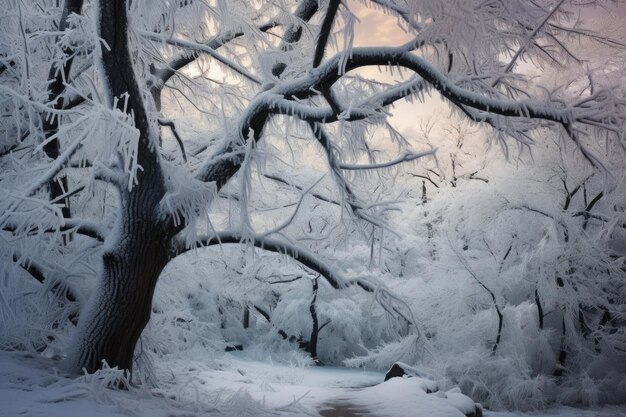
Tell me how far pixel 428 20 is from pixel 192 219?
236cm

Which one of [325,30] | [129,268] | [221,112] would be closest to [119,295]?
[129,268]

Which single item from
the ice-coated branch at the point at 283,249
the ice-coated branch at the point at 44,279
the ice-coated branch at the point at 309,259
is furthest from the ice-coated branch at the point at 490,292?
the ice-coated branch at the point at 44,279

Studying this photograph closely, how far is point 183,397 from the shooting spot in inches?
198

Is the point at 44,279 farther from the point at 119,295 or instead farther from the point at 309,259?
the point at 309,259

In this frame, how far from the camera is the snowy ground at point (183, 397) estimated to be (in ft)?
10.7

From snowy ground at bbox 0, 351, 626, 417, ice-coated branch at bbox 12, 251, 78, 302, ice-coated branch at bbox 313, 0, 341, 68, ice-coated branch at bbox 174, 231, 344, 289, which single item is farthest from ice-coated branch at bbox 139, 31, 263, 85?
snowy ground at bbox 0, 351, 626, 417

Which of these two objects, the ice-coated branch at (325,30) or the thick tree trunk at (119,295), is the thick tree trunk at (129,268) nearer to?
the thick tree trunk at (119,295)

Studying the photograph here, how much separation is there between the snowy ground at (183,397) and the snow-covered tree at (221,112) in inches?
18.1

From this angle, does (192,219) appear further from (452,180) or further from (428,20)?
(452,180)

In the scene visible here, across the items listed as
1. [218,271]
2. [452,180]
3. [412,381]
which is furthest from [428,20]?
[452,180]

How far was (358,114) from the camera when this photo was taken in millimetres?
3898

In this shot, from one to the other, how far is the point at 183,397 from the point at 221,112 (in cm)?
306

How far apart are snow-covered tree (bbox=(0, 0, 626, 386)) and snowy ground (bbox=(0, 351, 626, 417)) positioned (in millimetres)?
460

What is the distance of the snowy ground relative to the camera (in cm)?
327
